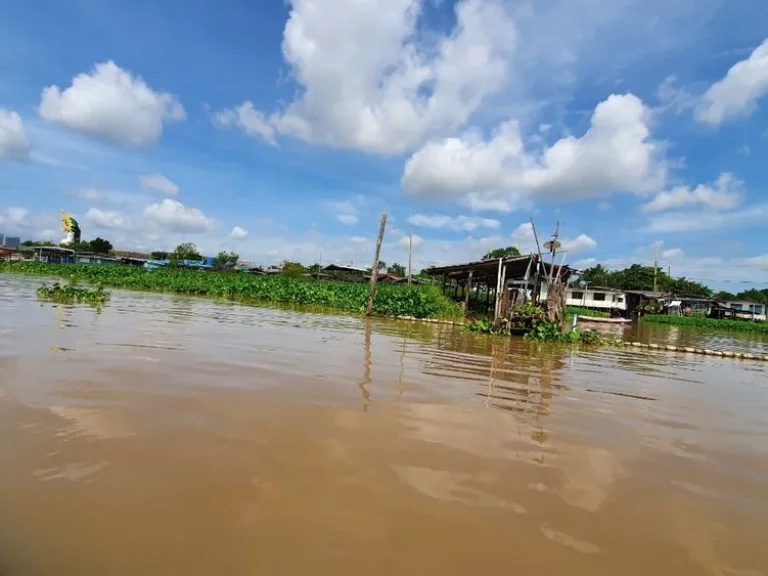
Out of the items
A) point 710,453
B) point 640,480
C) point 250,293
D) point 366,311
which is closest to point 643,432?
point 710,453

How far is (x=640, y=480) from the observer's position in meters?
3.79

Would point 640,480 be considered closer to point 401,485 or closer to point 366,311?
point 401,485

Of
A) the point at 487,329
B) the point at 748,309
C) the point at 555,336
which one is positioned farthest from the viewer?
the point at 748,309

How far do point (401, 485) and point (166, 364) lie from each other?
14.5 ft

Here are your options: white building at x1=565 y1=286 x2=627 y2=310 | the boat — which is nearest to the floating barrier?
the boat

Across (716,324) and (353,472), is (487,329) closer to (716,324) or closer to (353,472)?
(353,472)

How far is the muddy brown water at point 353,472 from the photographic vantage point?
252 cm

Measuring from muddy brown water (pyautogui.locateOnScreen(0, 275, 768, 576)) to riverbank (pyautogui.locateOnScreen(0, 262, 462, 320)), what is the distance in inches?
568

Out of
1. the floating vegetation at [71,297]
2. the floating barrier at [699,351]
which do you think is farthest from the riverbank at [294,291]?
the floating vegetation at [71,297]

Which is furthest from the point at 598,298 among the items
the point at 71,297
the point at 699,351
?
the point at 71,297

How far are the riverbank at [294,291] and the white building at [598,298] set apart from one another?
2920cm

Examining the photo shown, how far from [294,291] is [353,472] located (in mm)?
23276

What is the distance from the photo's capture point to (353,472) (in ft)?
11.4

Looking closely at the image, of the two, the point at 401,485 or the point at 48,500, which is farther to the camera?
the point at 401,485
